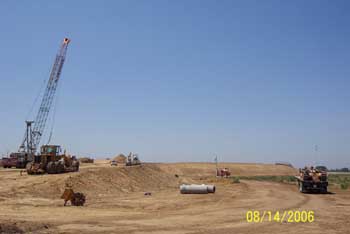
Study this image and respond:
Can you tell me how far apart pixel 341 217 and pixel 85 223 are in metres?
14.8

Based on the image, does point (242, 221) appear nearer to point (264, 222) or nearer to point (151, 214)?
point (264, 222)

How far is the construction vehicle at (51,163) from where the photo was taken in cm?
5266

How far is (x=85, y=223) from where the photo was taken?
21875 millimetres

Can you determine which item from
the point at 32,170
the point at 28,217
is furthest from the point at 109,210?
the point at 32,170

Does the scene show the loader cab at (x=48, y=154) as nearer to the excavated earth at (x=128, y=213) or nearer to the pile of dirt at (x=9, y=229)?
the excavated earth at (x=128, y=213)

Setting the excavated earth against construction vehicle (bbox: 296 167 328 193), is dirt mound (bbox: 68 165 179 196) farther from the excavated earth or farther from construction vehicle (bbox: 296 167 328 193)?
construction vehicle (bbox: 296 167 328 193)
